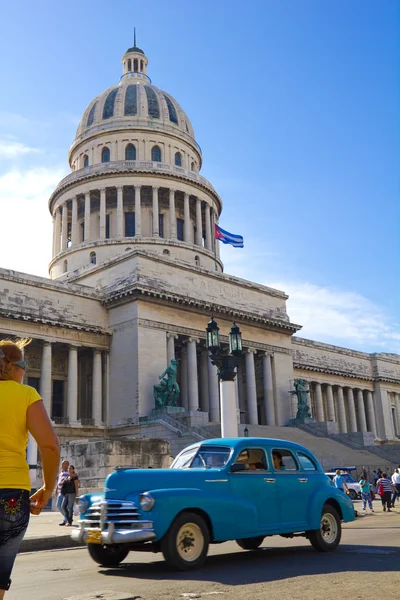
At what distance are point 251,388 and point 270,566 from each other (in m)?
38.6

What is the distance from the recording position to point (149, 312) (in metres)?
42.4

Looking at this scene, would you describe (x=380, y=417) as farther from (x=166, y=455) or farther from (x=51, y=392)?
(x=166, y=455)

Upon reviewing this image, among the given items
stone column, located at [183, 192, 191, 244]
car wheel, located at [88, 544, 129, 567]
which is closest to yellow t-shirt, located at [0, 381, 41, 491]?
car wheel, located at [88, 544, 129, 567]

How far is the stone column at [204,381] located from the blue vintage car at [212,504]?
116ft

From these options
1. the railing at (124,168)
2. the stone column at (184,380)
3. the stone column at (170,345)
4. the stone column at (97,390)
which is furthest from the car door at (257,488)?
the railing at (124,168)

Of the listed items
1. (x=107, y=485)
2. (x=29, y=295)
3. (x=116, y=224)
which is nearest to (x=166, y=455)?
(x=107, y=485)

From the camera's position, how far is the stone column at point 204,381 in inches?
1833

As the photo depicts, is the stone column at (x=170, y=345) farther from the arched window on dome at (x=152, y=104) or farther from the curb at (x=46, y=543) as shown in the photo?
the curb at (x=46, y=543)

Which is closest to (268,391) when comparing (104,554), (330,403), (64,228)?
(330,403)

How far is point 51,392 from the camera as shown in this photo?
41.0 meters

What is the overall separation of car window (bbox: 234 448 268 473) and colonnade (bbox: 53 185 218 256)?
46648 mm

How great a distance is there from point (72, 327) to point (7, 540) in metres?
37.5

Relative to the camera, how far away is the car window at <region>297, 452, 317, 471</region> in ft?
36.6

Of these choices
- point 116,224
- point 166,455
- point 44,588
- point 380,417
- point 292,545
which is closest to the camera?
point 44,588
